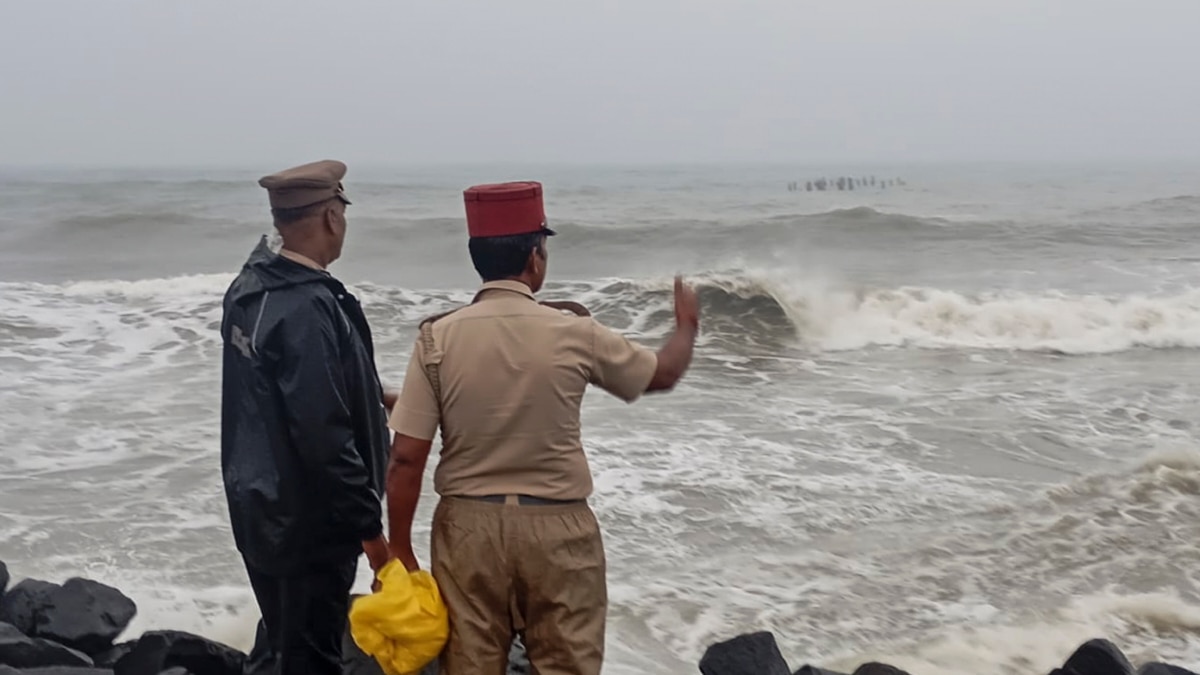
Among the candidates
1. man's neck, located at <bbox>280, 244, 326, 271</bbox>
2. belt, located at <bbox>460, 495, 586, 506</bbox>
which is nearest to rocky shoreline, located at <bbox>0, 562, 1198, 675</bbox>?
belt, located at <bbox>460, 495, 586, 506</bbox>

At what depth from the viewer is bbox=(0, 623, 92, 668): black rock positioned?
388cm

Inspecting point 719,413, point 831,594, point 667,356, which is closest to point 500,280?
point 667,356

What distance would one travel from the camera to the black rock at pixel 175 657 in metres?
4.06

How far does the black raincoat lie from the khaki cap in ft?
0.52

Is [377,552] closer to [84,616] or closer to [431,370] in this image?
[431,370]

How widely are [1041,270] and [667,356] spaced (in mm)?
22336

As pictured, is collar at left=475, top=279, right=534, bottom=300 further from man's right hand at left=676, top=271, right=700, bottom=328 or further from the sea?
the sea

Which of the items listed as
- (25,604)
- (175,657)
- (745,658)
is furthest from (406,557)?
(25,604)

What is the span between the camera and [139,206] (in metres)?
38.2

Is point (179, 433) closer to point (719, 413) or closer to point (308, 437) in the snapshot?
point (719, 413)

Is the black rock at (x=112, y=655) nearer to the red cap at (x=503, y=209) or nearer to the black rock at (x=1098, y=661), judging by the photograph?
the red cap at (x=503, y=209)

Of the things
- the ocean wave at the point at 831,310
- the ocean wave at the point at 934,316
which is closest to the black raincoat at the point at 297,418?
the ocean wave at the point at 831,310

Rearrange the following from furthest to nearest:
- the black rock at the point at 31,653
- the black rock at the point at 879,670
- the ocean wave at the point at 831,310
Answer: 1. the ocean wave at the point at 831,310
2. the black rock at the point at 879,670
3. the black rock at the point at 31,653

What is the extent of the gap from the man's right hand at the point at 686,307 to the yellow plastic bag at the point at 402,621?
0.87 metres
